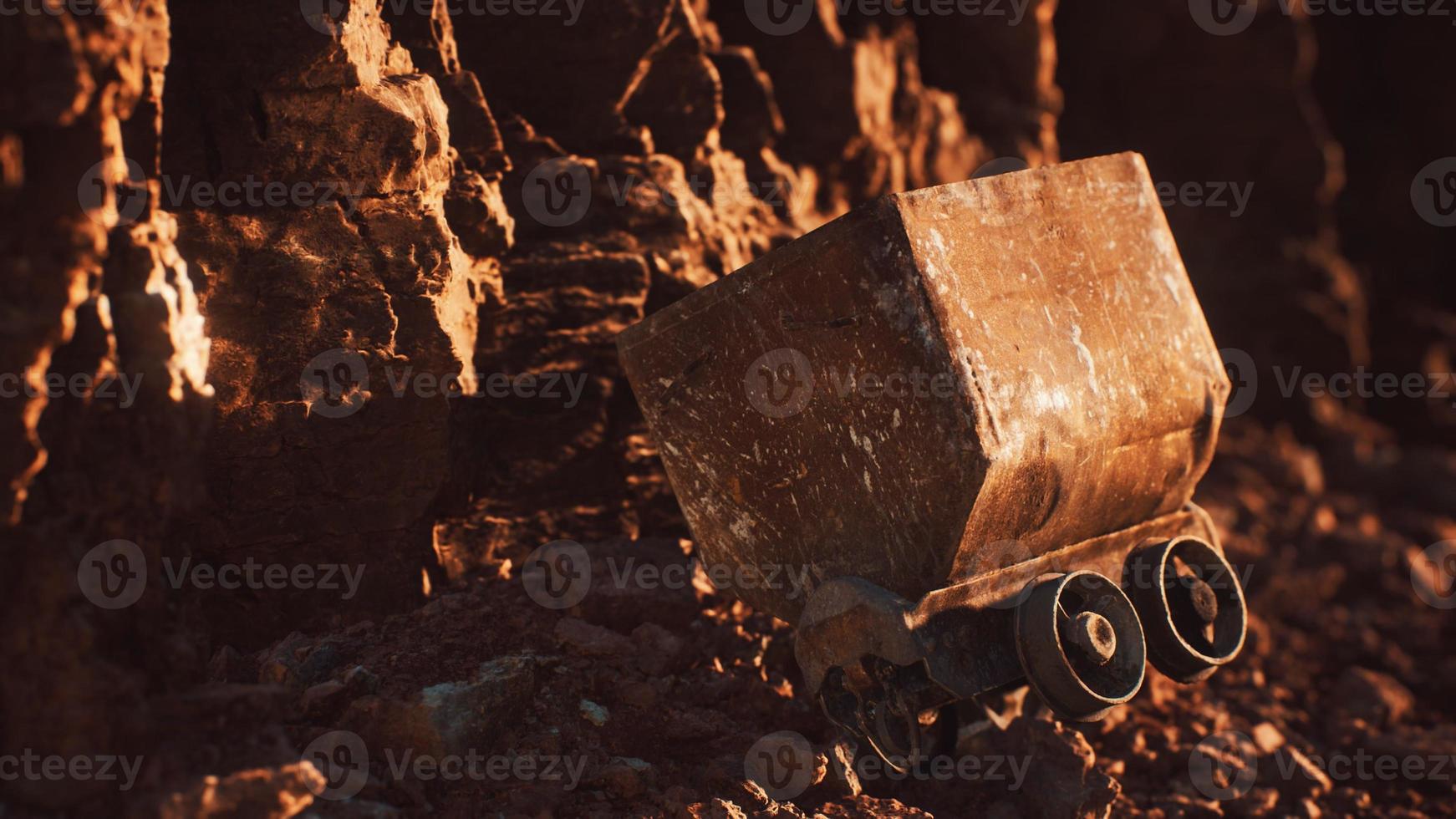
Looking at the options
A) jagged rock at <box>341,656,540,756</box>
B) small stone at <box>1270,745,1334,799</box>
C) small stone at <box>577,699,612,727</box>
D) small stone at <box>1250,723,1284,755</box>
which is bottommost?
small stone at <box>1270,745,1334,799</box>

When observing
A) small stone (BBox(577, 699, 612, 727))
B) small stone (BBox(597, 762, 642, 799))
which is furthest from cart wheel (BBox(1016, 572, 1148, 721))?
small stone (BBox(577, 699, 612, 727))

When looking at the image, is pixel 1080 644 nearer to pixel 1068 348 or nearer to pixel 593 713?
pixel 1068 348

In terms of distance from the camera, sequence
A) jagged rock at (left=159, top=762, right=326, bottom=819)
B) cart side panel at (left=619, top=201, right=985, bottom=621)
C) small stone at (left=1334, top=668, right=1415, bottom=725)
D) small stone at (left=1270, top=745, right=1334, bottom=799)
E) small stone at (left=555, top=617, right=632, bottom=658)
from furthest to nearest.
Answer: small stone at (left=1334, top=668, right=1415, bottom=725) < small stone at (left=1270, top=745, right=1334, bottom=799) < small stone at (left=555, top=617, right=632, bottom=658) < cart side panel at (left=619, top=201, right=985, bottom=621) < jagged rock at (left=159, top=762, right=326, bottom=819)

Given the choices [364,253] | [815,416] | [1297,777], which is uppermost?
[364,253]

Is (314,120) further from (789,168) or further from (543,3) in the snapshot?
(789,168)

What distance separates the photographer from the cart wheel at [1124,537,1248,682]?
3.84 m

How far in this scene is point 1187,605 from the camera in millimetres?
4082

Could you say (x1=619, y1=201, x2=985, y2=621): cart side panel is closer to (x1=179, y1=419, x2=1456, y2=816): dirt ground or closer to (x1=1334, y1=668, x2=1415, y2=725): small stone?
(x1=179, y1=419, x2=1456, y2=816): dirt ground

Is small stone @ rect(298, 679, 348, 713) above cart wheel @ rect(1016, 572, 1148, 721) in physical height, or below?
above

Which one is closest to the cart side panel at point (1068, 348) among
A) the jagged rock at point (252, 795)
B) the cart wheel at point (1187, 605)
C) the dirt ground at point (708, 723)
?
the cart wheel at point (1187, 605)

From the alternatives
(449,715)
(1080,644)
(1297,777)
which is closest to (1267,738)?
(1297,777)

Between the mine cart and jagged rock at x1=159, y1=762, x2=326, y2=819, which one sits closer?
jagged rock at x1=159, y1=762, x2=326, y2=819

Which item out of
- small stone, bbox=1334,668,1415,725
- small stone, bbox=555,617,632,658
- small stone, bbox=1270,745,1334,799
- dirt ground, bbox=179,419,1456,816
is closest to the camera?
dirt ground, bbox=179,419,1456,816

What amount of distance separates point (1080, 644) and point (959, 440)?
2.39 feet
